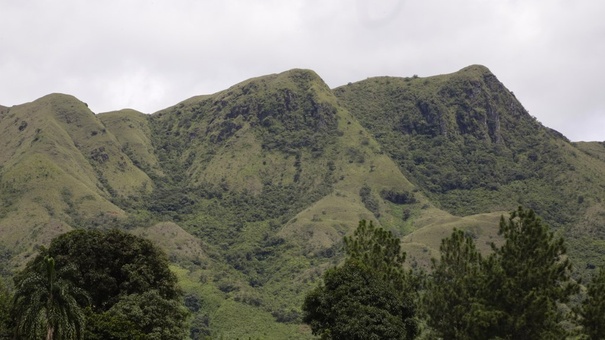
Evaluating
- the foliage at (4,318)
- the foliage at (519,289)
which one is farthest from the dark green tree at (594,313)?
the foliage at (4,318)

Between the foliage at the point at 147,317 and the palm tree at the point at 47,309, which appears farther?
the foliage at the point at 147,317

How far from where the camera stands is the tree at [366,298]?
197 ft

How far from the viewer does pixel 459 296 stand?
60.1 metres

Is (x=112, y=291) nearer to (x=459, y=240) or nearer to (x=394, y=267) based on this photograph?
(x=394, y=267)

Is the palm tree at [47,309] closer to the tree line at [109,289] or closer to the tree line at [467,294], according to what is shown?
the tree line at [109,289]

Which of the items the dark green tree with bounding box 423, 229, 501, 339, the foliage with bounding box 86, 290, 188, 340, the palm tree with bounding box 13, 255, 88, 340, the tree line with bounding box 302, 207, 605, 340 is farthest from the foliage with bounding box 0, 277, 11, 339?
Result: the dark green tree with bounding box 423, 229, 501, 339

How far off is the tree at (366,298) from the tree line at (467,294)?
87 mm

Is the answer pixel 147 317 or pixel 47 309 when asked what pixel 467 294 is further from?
pixel 47 309

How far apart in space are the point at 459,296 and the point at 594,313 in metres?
10.7

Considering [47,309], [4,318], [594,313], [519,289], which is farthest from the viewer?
[4,318]

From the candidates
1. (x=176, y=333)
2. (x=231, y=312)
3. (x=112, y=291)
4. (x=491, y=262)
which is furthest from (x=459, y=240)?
(x=231, y=312)

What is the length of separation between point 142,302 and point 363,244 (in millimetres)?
21339

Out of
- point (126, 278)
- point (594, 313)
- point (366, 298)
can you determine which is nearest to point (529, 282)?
point (594, 313)

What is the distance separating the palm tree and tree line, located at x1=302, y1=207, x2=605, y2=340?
74.8 ft
